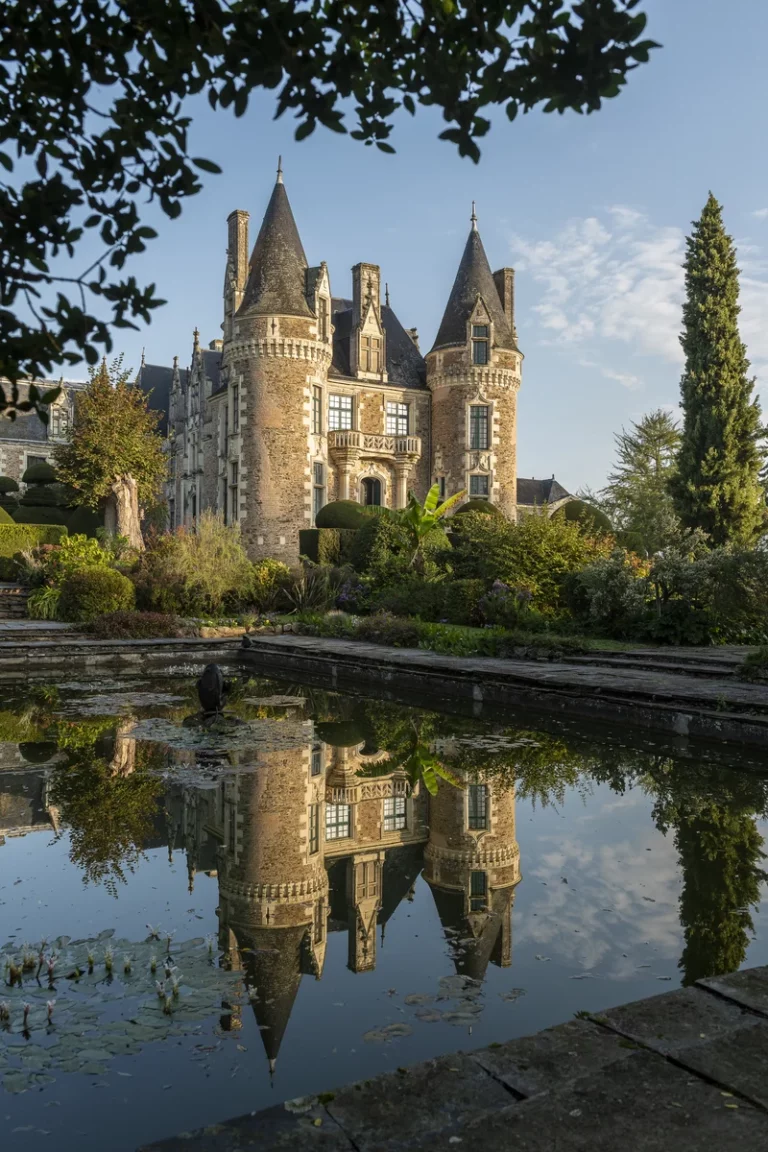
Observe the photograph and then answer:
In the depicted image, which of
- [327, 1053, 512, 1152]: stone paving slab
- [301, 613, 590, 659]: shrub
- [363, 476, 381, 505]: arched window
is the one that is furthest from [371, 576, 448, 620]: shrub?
[327, 1053, 512, 1152]: stone paving slab

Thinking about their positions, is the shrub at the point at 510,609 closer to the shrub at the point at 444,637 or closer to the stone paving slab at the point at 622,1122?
the shrub at the point at 444,637

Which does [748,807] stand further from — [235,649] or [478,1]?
[235,649]

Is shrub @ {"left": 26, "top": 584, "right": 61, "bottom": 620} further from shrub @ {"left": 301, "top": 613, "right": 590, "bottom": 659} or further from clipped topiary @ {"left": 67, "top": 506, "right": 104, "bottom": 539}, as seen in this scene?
clipped topiary @ {"left": 67, "top": 506, "right": 104, "bottom": 539}

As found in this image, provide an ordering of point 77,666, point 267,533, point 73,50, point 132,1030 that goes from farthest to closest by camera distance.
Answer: point 267,533 < point 77,666 < point 132,1030 < point 73,50

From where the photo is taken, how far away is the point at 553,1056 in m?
2.50

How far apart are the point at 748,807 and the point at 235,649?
38.6 feet

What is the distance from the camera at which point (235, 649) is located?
54.2 feet

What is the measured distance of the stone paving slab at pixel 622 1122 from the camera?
Result: 6.81ft

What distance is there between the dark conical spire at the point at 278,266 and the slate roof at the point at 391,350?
12.5 ft

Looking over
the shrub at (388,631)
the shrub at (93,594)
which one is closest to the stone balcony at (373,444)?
the shrub at (93,594)

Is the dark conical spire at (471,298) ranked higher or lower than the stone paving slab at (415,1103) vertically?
higher

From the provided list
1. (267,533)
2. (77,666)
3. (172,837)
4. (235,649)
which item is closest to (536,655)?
(235,649)

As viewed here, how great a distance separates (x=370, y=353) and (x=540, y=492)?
16.8m

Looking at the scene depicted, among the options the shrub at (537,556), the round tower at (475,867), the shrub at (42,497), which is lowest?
the round tower at (475,867)
